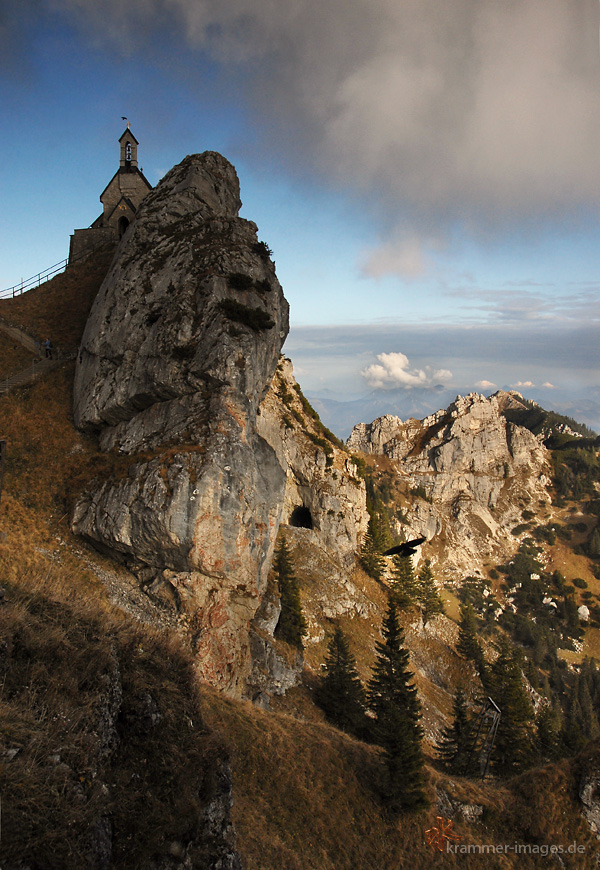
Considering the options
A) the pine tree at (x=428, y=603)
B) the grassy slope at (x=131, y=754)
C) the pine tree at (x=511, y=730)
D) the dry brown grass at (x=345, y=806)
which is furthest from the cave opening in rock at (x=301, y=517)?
the dry brown grass at (x=345, y=806)

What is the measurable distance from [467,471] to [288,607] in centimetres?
13117

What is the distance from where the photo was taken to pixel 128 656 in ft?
36.2

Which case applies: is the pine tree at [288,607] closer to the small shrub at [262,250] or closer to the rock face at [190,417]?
the rock face at [190,417]

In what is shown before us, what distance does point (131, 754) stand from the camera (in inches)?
368

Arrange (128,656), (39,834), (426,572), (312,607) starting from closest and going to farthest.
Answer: (39,834)
(128,656)
(312,607)
(426,572)

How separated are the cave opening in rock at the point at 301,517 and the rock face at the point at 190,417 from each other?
30.1m

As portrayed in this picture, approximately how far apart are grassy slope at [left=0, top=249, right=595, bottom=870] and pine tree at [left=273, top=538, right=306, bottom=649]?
6781 mm

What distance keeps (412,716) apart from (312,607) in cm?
2220

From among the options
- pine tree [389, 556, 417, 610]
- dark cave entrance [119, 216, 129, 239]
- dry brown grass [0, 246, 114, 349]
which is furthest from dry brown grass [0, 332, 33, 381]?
pine tree [389, 556, 417, 610]

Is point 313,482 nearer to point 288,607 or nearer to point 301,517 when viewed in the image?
point 301,517

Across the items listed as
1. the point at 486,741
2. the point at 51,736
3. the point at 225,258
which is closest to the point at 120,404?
the point at 225,258

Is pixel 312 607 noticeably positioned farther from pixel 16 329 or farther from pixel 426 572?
pixel 16 329

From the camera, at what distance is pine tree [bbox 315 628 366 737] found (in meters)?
31.7

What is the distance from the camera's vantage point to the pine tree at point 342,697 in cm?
3166
